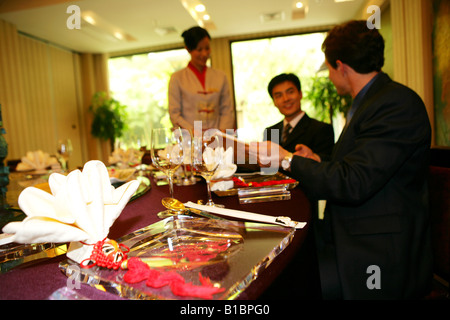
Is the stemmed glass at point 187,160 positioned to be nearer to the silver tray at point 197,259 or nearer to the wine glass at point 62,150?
the silver tray at point 197,259

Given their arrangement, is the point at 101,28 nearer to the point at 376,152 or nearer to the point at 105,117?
the point at 105,117

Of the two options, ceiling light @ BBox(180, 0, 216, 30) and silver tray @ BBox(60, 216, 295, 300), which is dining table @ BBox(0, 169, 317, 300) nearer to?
silver tray @ BBox(60, 216, 295, 300)

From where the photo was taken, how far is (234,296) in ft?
1.29

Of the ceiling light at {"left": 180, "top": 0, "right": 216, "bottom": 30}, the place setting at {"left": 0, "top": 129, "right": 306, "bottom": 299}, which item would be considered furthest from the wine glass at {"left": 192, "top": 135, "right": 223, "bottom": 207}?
the ceiling light at {"left": 180, "top": 0, "right": 216, "bottom": 30}

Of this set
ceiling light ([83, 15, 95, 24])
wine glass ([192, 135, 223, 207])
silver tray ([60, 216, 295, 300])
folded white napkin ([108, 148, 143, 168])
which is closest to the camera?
silver tray ([60, 216, 295, 300])

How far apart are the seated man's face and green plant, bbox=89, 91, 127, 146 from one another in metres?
6.00

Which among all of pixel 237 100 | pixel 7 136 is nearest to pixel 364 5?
pixel 237 100

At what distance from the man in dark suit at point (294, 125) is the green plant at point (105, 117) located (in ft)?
19.5

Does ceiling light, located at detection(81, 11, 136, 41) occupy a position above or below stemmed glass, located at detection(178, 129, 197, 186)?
above

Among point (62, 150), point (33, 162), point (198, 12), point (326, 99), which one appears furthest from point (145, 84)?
point (62, 150)

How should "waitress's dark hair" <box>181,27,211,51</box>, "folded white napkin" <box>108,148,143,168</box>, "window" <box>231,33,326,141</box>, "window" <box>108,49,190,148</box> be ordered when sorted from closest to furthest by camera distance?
"folded white napkin" <box>108,148,143,168</box>
"waitress's dark hair" <box>181,27,211,51</box>
"window" <box>231,33,326,141</box>
"window" <box>108,49,190,148</box>

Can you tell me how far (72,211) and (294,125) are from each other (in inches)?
83.1

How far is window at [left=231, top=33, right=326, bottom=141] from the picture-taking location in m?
7.06

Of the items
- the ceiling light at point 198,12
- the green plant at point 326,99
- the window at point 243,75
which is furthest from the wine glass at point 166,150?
the green plant at point 326,99
